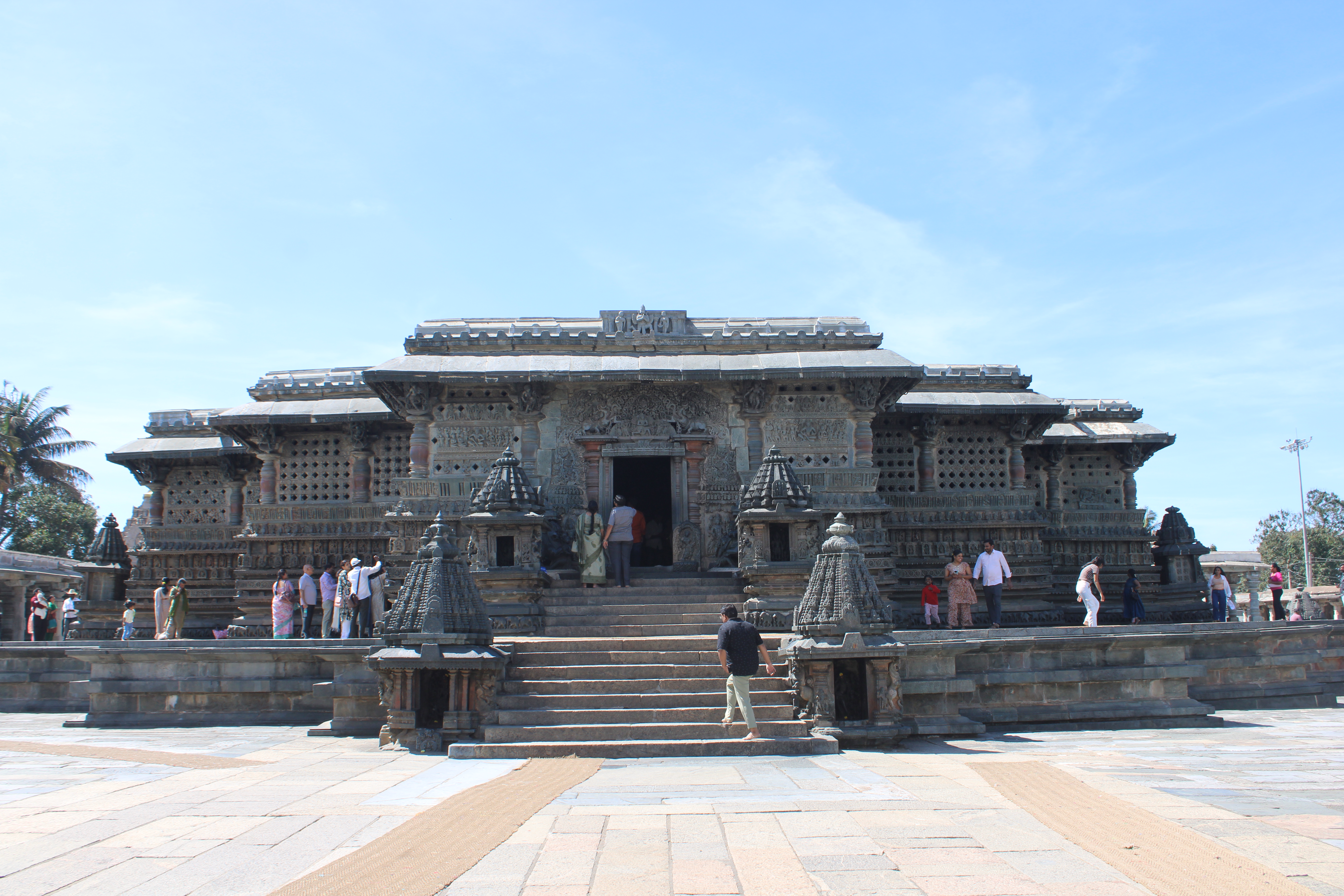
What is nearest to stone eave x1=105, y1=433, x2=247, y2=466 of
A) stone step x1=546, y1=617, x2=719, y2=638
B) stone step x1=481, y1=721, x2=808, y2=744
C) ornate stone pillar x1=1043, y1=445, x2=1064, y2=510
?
Result: stone step x1=546, y1=617, x2=719, y2=638

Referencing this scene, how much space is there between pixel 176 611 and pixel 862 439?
468 inches

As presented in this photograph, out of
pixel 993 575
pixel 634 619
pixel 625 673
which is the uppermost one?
pixel 993 575

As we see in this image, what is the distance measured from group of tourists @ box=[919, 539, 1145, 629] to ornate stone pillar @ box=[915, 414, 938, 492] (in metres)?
2.80

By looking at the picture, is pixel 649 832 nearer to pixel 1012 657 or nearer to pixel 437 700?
pixel 437 700

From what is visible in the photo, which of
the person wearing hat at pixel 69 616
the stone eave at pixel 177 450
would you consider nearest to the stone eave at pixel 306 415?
the stone eave at pixel 177 450

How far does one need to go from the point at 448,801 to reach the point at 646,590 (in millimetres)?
7273

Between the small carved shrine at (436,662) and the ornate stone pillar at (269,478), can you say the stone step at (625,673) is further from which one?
the ornate stone pillar at (269,478)

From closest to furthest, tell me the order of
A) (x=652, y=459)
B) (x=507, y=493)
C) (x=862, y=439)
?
(x=507, y=493), (x=862, y=439), (x=652, y=459)

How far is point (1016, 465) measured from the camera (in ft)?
62.9

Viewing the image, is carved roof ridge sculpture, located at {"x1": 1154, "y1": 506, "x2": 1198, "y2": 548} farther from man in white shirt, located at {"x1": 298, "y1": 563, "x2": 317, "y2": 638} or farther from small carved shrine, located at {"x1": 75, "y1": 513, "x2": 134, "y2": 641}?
small carved shrine, located at {"x1": 75, "y1": 513, "x2": 134, "y2": 641}

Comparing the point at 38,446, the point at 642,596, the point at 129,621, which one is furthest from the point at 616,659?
the point at 38,446

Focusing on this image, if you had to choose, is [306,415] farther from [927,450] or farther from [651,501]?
[927,450]

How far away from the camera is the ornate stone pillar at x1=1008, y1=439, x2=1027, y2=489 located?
19.1 m

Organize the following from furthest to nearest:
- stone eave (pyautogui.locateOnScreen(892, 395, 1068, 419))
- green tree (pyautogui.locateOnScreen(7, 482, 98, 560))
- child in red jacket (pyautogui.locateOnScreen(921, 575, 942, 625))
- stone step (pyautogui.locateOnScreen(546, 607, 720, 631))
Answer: green tree (pyautogui.locateOnScreen(7, 482, 98, 560)), stone eave (pyautogui.locateOnScreen(892, 395, 1068, 419)), child in red jacket (pyautogui.locateOnScreen(921, 575, 942, 625)), stone step (pyautogui.locateOnScreen(546, 607, 720, 631))
